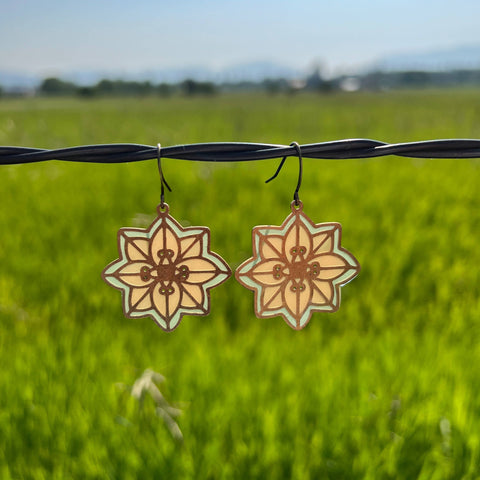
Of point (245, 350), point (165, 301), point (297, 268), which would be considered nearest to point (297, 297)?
point (297, 268)

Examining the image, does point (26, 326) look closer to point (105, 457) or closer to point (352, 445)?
point (105, 457)

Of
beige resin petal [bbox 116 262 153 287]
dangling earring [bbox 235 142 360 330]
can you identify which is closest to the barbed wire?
dangling earring [bbox 235 142 360 330]

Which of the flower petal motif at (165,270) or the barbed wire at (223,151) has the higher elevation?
the barbed wire at (223,151)

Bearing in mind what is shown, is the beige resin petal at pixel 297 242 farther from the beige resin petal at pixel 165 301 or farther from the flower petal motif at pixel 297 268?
the beige resin petal at pixel 165 301

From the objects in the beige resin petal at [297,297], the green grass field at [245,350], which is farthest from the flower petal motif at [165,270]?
the green grass field at [245,350]

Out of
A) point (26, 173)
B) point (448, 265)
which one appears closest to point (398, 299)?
point (448, 265)

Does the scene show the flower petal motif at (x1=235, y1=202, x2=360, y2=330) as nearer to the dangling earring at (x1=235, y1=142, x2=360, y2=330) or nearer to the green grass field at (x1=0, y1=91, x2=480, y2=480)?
the dangling earring at (x1=235, y1=142, x2=360, y2=330)

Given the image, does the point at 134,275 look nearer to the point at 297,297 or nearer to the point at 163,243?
the point at 163,243
